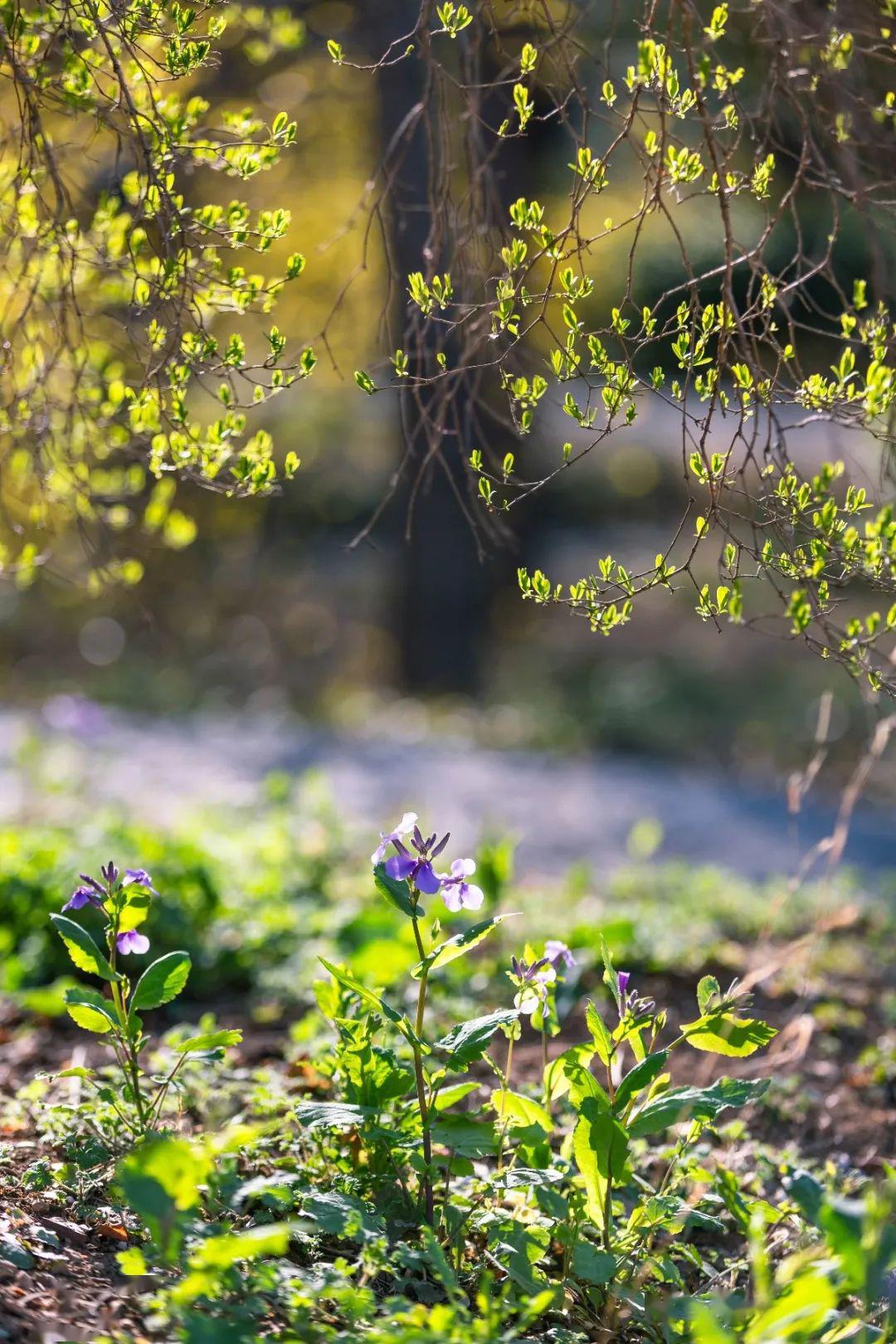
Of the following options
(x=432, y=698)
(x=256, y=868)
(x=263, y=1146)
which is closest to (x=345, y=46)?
(x=432, y=698)

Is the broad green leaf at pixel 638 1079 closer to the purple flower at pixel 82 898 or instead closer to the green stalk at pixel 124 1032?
the green stalk at pixel 124 1032

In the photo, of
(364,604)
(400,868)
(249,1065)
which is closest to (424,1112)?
(400,868)

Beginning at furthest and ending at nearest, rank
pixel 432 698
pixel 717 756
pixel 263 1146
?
pixel 432 698 → pixel 717 756 → pixel 263 1146

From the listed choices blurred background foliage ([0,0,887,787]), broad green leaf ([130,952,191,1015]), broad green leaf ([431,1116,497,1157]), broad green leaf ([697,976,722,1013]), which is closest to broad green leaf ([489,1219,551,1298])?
broad green leaf ([431,1116,497,1157])

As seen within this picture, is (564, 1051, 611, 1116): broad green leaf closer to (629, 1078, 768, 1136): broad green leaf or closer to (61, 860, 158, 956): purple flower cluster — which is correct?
A: (629, 1078, 768, 1136): broad green leaf

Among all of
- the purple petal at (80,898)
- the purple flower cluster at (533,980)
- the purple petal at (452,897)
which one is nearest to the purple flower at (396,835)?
the purple petal at (452,897)

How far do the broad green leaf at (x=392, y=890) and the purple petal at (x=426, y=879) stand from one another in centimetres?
4

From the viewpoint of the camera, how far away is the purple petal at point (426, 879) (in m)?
1.94

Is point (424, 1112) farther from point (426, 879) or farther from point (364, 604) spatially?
point (364, 604)

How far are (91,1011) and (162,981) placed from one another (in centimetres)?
12

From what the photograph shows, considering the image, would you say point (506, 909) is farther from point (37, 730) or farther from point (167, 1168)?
point (37, 730)

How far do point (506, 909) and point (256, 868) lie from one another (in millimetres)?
958

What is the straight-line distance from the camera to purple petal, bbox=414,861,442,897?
6.37ft

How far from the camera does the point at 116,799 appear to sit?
5926 millimetres
